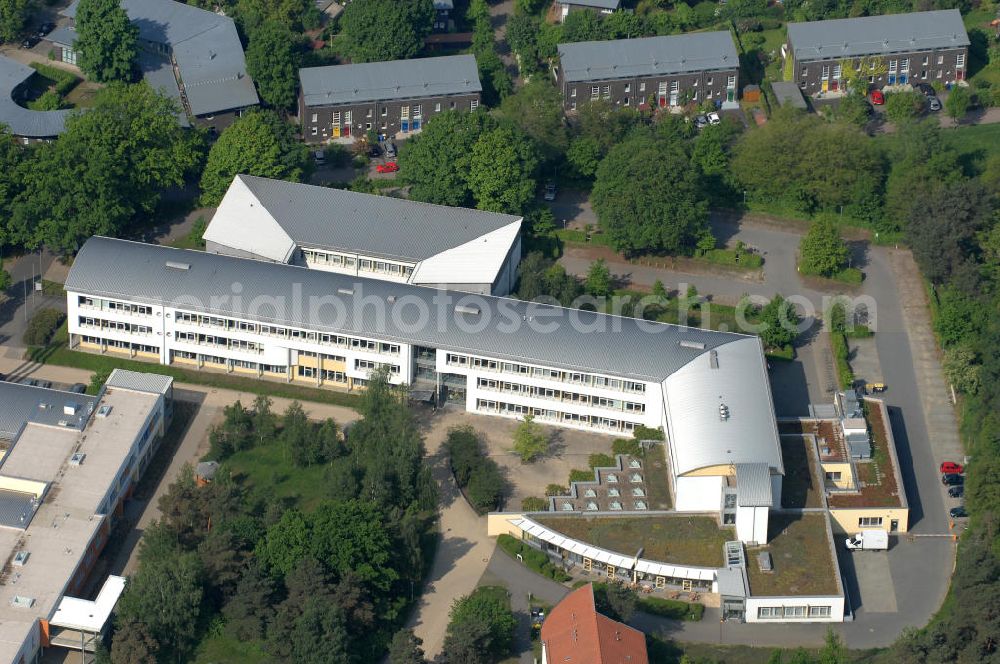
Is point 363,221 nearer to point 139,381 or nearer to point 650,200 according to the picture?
point 650,200

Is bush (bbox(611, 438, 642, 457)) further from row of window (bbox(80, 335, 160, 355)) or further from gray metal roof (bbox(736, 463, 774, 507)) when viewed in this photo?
row of window (bbox(80, 335, 160, 355))

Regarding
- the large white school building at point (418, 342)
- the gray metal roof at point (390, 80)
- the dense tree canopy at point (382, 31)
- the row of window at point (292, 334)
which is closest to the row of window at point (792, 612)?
the large white school building at point (418, 342)

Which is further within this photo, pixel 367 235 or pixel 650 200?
pixel 650 200

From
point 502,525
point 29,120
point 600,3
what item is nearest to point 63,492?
point 502,525

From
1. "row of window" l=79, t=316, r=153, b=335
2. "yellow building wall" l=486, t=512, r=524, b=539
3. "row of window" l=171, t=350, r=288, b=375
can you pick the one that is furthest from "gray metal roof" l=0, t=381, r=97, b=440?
"yellow building wall" l=486, t=512, r=524, b=539

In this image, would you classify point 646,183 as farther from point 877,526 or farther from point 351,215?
point 877,526
